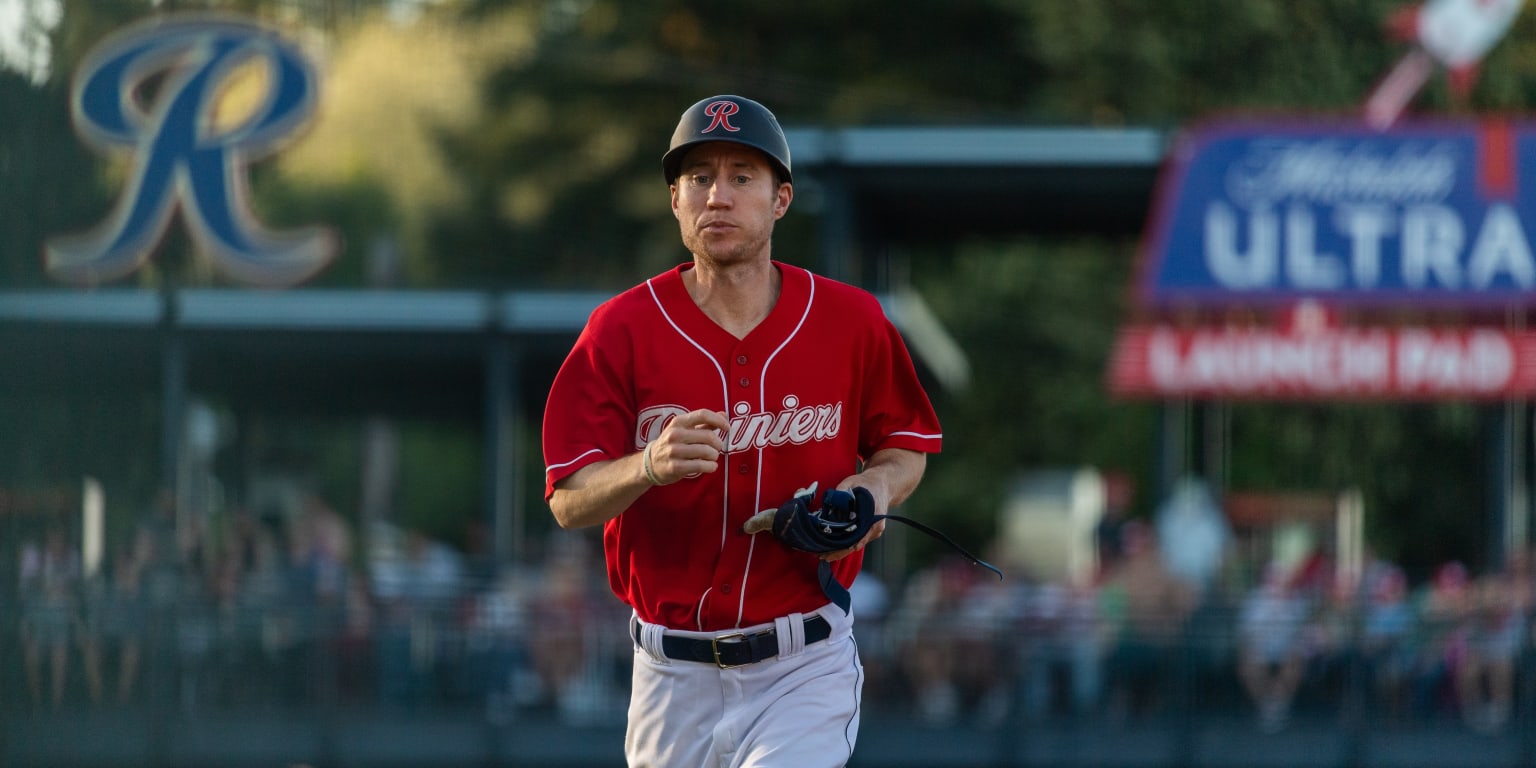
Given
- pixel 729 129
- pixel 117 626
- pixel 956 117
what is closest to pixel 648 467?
pixel 729 129

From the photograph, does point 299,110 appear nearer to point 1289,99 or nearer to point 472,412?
point 472,412

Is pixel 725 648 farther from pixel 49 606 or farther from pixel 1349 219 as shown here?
pixel 1349 219

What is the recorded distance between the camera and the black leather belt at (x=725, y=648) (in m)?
4.48

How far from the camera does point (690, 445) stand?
4043 mm

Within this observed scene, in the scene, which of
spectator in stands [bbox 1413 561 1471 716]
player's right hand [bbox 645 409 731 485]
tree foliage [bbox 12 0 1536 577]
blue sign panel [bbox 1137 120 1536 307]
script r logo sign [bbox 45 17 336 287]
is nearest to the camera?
player's right hand [bbox 645 409 731 485]

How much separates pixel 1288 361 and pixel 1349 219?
1605mm

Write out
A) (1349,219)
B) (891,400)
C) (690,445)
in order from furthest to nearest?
(1349,219)
(891,400)
(690,445)

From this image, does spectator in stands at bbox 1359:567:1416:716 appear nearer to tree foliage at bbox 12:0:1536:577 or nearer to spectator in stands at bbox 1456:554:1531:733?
spectator in stands at bbox 1456:554:1531:733

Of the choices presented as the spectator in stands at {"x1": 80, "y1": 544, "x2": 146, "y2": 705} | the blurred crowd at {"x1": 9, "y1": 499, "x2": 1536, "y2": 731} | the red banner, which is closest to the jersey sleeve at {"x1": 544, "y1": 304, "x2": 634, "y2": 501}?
the spectator in stands at {"x1": 80, "y1": 544, "x2": 146, "y2": 705}

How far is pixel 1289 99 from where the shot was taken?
1078 inches

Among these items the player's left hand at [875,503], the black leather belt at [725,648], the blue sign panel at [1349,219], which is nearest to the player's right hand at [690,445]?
the player's left hand at [875,503]

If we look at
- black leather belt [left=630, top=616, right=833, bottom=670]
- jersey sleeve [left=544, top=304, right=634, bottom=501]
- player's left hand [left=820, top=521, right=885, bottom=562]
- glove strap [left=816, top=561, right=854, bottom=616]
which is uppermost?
jersey sleeve [left=544, top=304, right=634, bottom=501]

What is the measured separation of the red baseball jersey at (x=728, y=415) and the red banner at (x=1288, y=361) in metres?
14.4

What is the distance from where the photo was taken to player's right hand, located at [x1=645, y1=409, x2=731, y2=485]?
4.05 m
